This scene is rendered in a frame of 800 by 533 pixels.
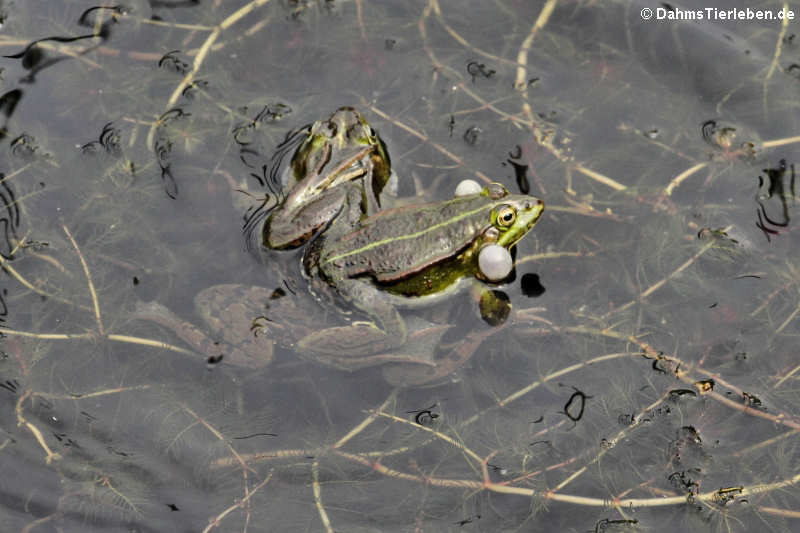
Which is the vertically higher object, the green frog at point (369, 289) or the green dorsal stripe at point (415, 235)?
the green dorsal stripe at point (415, 235)

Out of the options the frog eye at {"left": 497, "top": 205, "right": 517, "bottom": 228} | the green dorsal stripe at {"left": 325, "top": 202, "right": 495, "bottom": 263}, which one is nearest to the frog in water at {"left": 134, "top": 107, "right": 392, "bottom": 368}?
the green dorsal stripe at {"left": 325, "top": 202, "right": 495, "bottom": 263}

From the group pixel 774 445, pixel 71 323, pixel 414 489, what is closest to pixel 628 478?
pixel 774 445

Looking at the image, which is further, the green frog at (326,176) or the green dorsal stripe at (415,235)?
→ the green frog at (326,176)

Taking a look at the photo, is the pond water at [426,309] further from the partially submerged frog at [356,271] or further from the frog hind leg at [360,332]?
the frog hind leg at [360,332]

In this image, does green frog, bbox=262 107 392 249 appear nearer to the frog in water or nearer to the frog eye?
the frog in water

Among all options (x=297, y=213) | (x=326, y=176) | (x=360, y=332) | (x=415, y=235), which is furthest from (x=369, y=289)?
(x=326, y=176)

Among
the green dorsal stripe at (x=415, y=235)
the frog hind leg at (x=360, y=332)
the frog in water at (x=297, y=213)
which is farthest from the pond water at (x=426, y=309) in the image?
the green dorsal stripe at (x=415, y=235)

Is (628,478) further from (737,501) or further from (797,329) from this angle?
(797,329)

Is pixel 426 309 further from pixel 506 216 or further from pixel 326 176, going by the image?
pixel 326 176
